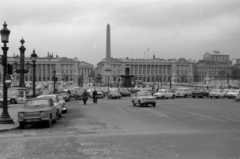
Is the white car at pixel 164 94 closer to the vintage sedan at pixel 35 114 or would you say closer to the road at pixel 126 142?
the vintage sedan at pixel 35 114

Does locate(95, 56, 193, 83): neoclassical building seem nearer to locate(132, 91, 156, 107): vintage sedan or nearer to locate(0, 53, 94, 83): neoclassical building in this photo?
locate(0, 53, 94, 83): neoclassical building

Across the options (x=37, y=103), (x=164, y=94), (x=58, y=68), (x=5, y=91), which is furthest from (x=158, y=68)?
(x=37, y=103)

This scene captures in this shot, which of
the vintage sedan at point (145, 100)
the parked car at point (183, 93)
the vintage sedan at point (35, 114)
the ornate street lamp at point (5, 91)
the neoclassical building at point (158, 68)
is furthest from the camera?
the neoclassical building at point (158, 68)

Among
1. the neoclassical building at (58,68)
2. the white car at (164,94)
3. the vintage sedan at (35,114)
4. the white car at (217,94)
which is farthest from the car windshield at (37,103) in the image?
the neoclassical building at (58,68)

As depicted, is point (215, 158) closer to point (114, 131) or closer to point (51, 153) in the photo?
point (51, 153)

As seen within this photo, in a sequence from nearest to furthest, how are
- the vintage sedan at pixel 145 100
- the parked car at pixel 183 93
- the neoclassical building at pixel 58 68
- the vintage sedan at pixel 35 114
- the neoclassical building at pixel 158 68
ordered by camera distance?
the vintage sedan at pixel 35 114
the vintage sedan at pixel 145 100
the parked car at pixel 183 93
the neoclassical building at pixel 58 68
the neoclassical building at pixel 158 68

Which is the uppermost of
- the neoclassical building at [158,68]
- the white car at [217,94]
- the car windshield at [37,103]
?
the neoclassical building at [158,68]

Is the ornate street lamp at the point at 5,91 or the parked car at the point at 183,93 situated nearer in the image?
the ornate street lamp at the point at 5,91

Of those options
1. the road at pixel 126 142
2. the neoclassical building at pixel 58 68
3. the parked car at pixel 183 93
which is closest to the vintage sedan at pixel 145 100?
the road at pixel 126 142

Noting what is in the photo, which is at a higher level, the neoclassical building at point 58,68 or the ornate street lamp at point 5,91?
the neoclassical building at point 58,68

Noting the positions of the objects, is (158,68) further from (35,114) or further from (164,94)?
(35,114)

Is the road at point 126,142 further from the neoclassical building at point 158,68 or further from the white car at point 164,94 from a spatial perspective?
the neoclassical building at point 158,68

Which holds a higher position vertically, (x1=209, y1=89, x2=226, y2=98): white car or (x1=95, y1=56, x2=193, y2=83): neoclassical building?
(x1=95, y1=56, x2=193, y2=83): neoclassical building

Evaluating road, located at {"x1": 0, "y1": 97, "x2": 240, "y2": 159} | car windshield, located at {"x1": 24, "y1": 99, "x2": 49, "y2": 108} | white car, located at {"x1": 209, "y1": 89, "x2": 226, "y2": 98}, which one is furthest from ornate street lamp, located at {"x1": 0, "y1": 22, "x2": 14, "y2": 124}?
white car, located at {"x1": 209, "y1": 89, "x2": 226, "y2": 98}
